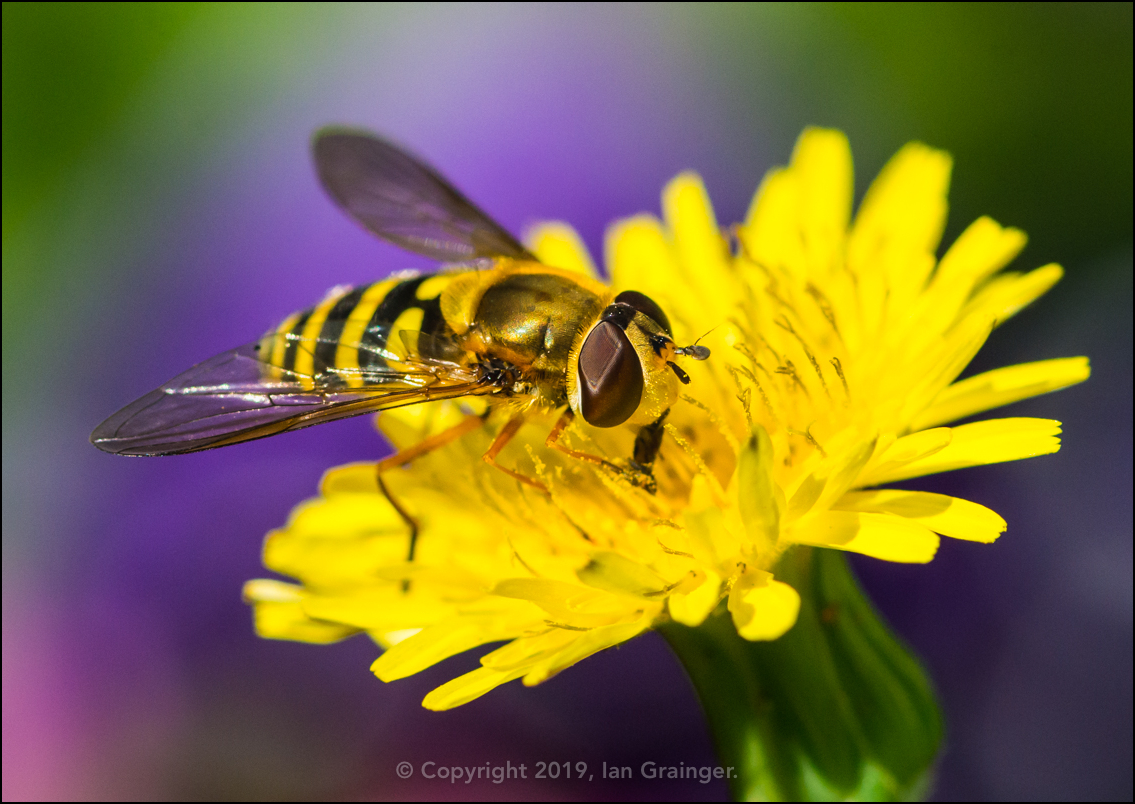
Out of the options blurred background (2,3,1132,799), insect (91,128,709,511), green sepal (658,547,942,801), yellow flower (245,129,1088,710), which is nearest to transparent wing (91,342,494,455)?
insect (91,128,709,511)

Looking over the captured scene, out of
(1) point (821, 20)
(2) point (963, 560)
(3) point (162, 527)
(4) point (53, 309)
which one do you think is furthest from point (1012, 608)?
(4) point (53, 309)

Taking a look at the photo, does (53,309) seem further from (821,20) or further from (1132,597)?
(1132,597)

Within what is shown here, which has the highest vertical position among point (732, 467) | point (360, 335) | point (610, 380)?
point (360, 335)

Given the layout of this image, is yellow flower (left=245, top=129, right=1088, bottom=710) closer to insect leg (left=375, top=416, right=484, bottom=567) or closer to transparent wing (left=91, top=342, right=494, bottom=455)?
insect leg (left=375, top=416, right=484, bottom=567)

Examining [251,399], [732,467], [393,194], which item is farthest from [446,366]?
[393,194]

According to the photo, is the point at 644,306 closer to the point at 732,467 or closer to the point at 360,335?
the point at 732,467
